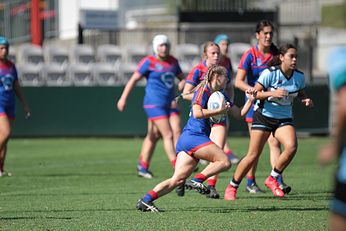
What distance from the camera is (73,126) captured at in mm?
22844

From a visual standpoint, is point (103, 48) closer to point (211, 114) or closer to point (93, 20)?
point (93, 20)

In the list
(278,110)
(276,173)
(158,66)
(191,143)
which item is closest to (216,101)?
(191,143)

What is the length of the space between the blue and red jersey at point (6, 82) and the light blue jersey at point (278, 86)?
5.20 m

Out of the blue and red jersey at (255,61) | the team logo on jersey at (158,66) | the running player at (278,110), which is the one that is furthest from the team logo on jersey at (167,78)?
the running player at (278,110)

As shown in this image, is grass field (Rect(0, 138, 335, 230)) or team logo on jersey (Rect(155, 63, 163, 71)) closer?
grass field (Rect(0, 138, 335, 230))

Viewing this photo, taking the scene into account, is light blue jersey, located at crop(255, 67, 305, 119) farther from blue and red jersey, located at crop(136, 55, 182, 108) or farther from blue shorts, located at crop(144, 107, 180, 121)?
blue and red jersey, located at crop(136, 55, 182, 108)

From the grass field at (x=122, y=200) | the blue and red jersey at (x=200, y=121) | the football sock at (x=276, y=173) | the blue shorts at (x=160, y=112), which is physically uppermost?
the blue and red jersey at (x=200, y=121)

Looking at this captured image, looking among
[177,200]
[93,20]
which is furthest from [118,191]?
[93,20]

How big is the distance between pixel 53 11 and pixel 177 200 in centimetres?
2231

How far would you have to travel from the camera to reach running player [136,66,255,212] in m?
9.27

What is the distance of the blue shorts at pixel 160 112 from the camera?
1424 centimetres

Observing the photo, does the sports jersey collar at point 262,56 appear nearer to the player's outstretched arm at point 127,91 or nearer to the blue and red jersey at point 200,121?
the blue and red jersey at point 200,121

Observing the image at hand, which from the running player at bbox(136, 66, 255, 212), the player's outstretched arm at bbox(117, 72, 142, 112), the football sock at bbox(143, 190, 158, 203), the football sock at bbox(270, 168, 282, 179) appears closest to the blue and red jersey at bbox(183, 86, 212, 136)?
the running player at bbox(136, 66, 255, 212)

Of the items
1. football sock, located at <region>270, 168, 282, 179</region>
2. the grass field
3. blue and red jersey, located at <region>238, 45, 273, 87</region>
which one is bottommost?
the grass field
